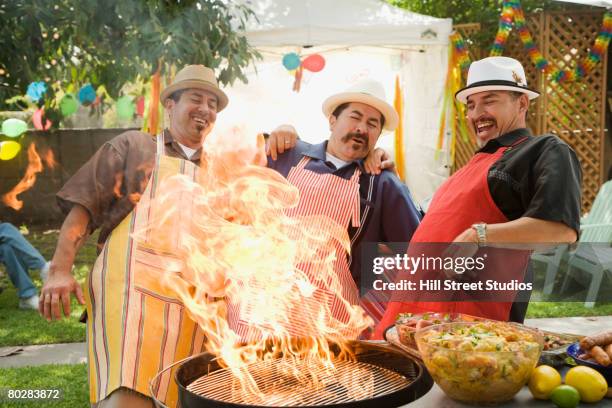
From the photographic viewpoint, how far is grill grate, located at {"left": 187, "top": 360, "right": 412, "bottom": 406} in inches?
65.1

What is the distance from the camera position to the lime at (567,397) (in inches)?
56.6

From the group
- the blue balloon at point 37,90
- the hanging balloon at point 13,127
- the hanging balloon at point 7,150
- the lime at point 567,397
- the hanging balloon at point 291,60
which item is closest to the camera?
the lime at point 567,397

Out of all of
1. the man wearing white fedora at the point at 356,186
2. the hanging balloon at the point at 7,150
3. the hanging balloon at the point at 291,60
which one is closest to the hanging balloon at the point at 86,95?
the hanging balloon at the point at 7,150

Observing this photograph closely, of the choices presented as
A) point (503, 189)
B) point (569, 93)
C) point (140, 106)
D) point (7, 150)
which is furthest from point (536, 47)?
point (7, 150)

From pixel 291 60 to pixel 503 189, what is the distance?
5.27 m

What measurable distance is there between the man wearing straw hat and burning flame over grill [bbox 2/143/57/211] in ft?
24.9

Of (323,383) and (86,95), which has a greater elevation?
(86,95)

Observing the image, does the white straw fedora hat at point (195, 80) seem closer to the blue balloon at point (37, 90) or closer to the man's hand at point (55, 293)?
the man's hand at point (55, 293)

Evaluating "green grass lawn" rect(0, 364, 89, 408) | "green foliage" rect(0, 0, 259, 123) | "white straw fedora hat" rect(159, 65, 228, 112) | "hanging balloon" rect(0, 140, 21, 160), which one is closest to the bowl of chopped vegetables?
"white straw fedora hat" rect(159, 65, 228, 112)

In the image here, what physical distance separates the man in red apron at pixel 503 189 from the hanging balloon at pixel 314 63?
493 centimetres

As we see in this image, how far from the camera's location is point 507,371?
1.46 meters

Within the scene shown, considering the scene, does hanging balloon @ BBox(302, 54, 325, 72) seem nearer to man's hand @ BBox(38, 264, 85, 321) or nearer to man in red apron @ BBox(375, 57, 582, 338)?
man in red apron @ BBox(375, 57, 582, 338)

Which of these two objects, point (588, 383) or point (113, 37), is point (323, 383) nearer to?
point (588, 383)

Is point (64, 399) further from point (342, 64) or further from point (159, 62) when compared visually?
point (342, 64)
